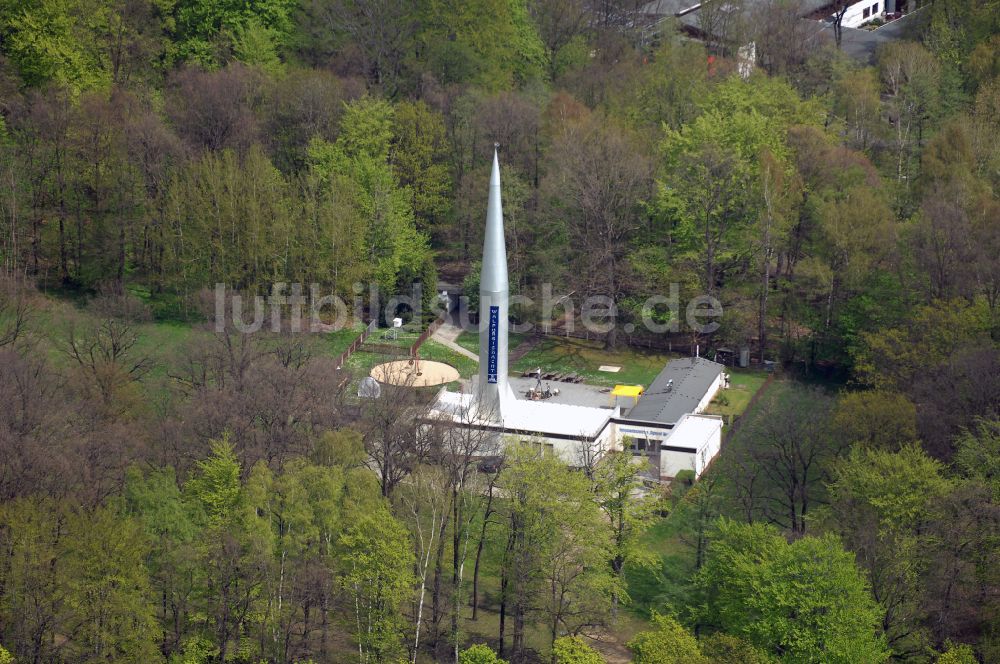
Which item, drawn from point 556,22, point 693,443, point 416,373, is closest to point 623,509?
point 693,443

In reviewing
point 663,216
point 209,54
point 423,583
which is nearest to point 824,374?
point 663,216

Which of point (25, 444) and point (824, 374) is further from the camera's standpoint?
point (824, 374)

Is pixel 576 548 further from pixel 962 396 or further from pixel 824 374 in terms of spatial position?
pixel 824 374

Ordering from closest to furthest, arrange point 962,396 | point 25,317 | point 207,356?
point 962,396 → point 207,356 → point 25,317

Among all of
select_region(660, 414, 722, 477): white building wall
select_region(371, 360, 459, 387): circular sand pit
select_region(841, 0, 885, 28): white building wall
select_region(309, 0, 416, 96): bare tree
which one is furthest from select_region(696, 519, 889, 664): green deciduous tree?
select_region(841, 0, 885, 28): white building wall

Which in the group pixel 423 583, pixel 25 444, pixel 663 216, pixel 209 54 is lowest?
pixel 423 583

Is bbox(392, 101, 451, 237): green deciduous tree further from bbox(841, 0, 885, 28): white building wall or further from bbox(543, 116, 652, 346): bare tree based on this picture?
bbox(841, 0, 885, 28): white building wall

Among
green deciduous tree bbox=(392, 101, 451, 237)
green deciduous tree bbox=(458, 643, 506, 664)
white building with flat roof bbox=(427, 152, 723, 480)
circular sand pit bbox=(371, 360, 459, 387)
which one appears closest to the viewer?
green deciduous tree bbox=(458, 643, 506, 664)
